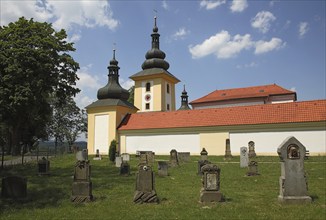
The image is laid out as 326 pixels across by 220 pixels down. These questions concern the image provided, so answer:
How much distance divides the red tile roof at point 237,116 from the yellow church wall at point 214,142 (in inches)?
39.9

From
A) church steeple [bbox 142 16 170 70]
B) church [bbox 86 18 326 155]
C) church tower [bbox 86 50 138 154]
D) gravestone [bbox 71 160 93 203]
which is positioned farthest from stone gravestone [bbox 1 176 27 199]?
church steeple [bbox 142 16 170 70]

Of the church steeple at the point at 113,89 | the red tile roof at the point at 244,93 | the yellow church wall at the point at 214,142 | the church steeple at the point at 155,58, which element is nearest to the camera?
the yellow church wall at the point at 214,142

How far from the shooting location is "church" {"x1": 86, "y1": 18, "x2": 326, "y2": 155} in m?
26.1

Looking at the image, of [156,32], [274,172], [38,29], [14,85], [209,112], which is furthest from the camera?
[156,32]

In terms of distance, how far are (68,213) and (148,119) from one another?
88.0 ft

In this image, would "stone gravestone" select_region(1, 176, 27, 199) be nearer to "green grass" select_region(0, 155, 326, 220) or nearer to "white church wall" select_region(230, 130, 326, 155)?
"green grass" select_region(0, 155, 326, 220)

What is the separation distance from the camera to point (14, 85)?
68.1 ft

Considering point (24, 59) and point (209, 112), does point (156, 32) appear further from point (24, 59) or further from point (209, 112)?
point (24, 59)

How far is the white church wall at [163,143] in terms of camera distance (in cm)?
3031

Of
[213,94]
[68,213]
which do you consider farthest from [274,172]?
[213,94]

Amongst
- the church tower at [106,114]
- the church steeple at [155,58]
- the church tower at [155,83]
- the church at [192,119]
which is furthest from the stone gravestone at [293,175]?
the church steeple at [155,58]

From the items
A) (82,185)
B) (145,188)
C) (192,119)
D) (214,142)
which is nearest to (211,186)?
(145,188)

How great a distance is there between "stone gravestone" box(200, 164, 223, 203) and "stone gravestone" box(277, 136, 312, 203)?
1708 mm

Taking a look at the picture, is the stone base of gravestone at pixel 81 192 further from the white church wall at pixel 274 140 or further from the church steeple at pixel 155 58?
the church steeple at pixel 155 58
